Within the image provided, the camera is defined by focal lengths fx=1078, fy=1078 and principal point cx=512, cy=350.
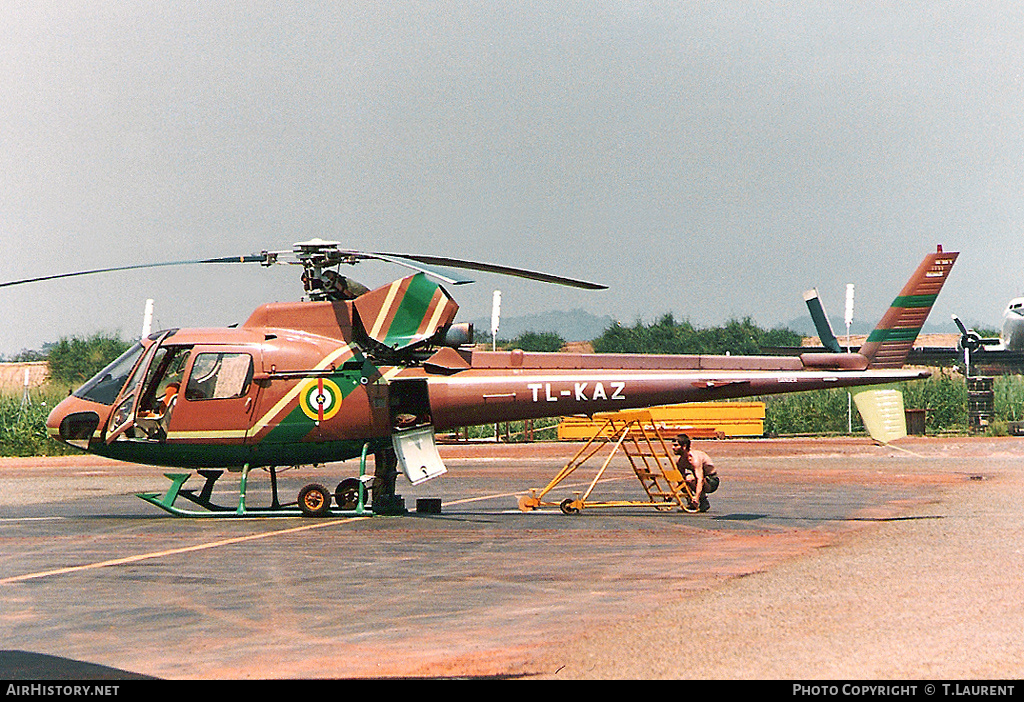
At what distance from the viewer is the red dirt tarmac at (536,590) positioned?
8242 mm

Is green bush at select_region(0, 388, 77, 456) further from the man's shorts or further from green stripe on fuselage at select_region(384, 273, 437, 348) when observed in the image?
the man's shorts

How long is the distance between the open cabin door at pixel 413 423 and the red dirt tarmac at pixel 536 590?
1122 millimetres

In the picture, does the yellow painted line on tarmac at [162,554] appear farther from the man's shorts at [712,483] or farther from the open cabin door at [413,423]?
the man's shorts at [712,483]

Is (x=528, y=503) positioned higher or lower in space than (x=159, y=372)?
lower

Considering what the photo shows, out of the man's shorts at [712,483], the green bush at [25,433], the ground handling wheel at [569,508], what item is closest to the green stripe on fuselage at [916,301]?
the man's shorts at [712,483]

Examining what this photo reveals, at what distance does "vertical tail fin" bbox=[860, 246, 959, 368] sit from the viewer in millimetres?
18141

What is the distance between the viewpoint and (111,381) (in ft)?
60.7

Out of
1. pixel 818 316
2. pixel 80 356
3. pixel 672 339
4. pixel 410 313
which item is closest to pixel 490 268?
pixel 410 313

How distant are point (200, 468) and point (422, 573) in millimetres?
8027

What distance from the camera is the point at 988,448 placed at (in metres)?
37.6

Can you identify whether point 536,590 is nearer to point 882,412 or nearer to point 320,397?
point 320,397

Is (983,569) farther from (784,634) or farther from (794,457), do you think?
(794,457)

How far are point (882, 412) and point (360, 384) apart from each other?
344 inches
